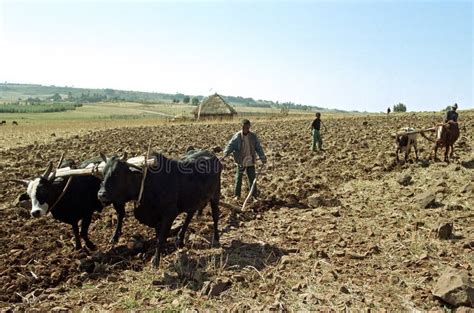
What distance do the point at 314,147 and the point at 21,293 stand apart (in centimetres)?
1308

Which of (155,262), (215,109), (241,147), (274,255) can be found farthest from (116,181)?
(215,109)

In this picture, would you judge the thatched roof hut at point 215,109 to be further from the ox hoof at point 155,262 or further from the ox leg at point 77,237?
the ox hoof at point 155,262

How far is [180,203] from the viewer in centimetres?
662

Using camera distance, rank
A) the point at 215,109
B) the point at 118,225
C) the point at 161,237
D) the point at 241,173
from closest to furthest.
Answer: the point at 161,237 → the point at 118,225 → the point at 241,173 → the point at 215,109

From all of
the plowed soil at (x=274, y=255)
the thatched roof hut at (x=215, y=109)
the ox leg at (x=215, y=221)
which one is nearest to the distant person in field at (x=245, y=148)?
the plowed soil at (x=274, y=255)

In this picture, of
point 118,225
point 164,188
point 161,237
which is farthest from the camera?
point 118,225

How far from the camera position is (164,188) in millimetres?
6305

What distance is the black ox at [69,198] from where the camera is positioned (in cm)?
643

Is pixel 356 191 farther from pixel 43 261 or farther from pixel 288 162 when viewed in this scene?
pixel 43 261

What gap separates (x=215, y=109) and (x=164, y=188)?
1529 inches

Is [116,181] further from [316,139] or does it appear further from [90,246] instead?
[316,139]

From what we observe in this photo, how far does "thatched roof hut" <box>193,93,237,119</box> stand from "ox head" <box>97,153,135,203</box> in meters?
38.2

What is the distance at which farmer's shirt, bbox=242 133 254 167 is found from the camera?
9430 mm

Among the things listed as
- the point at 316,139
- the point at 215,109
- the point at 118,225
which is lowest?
the point at 118,225
